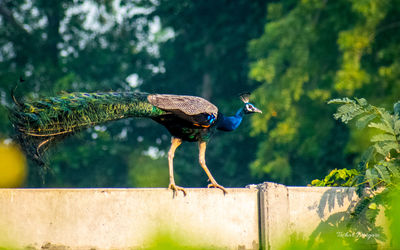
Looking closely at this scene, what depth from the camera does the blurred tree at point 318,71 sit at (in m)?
11.4

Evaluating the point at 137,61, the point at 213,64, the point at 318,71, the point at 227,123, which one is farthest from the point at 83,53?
the point at 227,123

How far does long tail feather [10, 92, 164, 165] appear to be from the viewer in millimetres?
5340

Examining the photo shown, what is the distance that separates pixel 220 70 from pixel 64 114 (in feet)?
39.6

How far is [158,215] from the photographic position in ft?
16.6

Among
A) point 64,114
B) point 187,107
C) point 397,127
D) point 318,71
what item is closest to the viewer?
point 397,127

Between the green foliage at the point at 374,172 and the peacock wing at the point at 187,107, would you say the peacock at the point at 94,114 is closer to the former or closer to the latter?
the peacock wing at the point at 187,107

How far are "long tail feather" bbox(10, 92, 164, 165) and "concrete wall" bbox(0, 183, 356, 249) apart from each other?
0.69m

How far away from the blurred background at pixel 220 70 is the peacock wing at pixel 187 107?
18.9ft

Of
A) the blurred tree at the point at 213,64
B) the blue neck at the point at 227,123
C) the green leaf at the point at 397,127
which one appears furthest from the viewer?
the blurred tree at the point at 213,64

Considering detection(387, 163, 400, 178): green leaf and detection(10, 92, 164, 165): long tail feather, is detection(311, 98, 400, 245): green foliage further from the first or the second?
detection(10, 92, 164, 165): long tail feather

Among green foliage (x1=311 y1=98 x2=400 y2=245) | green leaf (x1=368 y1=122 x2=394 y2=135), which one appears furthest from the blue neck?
green leaf (x1=368 y1=122 x2=394 y2=135)

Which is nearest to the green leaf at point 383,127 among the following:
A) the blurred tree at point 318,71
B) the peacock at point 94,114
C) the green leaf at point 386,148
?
the green leaf at point 386,148

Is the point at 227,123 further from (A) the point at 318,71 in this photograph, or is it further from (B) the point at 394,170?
(A) the point at 318,71

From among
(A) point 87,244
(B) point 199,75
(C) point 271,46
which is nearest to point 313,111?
(C) point 271,46
